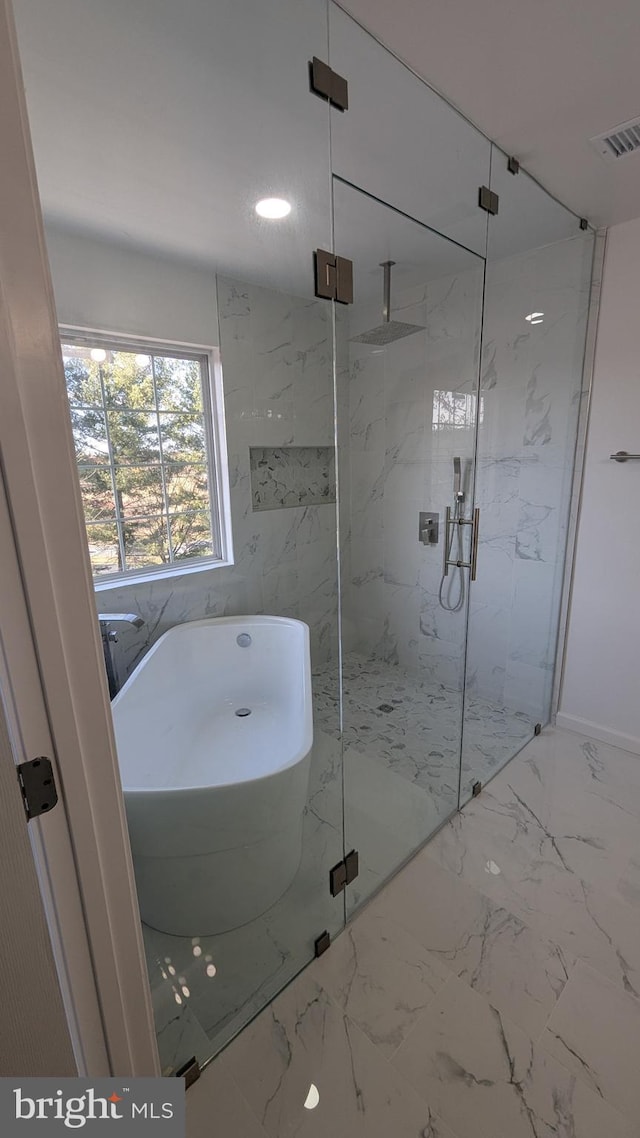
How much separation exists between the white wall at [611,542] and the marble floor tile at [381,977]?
1.63m

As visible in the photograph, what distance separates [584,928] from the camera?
62.6 inches

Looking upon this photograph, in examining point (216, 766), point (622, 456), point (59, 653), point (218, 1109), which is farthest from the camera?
point (622, 456)

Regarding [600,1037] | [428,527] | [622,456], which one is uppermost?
[622,456]

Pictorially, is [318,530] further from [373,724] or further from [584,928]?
[584,928]

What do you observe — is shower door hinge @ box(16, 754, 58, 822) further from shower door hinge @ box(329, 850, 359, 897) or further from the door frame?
shower door hinge @ box(329, 850, 359, 897)

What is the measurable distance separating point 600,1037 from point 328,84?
2.66 m

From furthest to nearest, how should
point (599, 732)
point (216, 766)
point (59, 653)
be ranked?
point (599, 732)
point (216, 766)
point (59, 653)

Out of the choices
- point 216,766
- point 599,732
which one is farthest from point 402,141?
point 599,732

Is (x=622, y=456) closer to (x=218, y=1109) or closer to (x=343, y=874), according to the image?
(x=343, y=874)

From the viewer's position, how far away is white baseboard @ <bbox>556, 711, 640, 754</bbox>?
2.48 metres

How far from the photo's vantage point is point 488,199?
1.86 m

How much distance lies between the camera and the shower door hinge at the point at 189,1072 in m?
1.20

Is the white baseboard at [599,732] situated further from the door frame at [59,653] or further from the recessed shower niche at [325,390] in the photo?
the door frame at [59,653]

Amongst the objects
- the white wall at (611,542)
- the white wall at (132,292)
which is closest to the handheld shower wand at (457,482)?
the white wall at (611,542)
